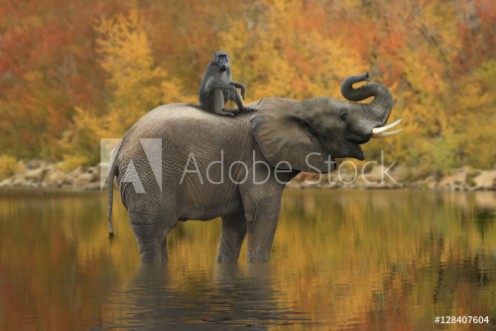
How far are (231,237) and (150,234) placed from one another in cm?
107

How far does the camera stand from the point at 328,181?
3406cm

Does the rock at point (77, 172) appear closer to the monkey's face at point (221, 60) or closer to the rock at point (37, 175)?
the rock at point (37, 175)

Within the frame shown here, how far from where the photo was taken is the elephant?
41.4 ft

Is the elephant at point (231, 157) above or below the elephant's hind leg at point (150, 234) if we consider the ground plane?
above

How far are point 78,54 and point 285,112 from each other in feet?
104

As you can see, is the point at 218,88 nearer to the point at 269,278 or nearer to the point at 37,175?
the point at 269,278

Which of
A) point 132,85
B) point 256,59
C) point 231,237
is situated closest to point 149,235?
point 231,237

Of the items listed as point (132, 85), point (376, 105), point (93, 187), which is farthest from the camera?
point (132, 85)

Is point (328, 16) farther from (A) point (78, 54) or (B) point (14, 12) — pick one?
(B) point (14, 12)

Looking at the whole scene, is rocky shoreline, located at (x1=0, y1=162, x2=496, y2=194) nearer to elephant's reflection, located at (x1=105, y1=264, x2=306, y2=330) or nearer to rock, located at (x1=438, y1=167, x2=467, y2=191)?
rock, located at (x1=438, y1=167, x2=467, y2=191)

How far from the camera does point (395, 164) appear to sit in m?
33.8

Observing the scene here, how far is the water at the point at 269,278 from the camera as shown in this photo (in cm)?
952

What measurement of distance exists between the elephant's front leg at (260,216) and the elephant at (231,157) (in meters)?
0.01

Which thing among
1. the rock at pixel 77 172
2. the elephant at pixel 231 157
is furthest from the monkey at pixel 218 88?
the rock at pixel 77 172
